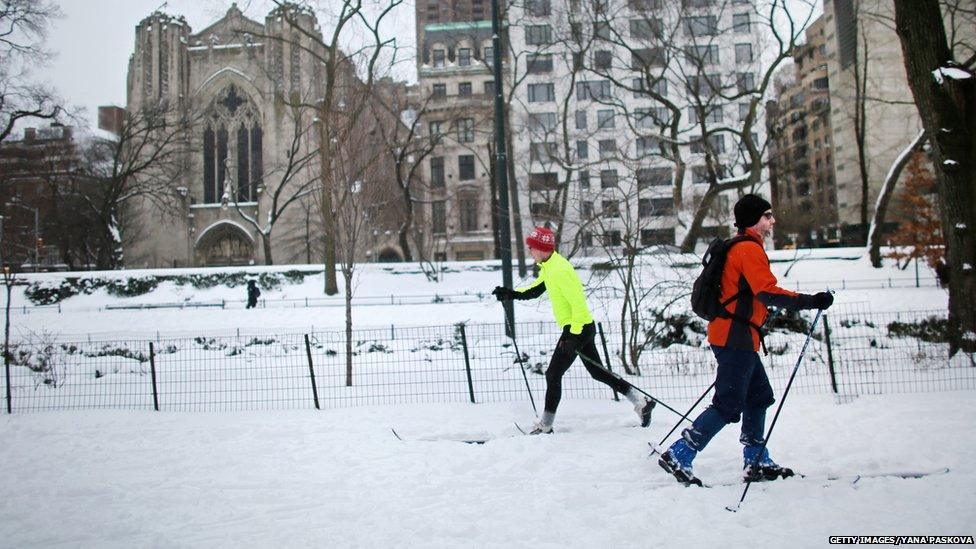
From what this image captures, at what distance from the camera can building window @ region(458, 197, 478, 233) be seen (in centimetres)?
4506

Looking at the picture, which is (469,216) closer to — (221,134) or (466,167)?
(466,167)

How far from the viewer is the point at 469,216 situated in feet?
149

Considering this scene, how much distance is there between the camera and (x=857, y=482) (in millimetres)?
3842

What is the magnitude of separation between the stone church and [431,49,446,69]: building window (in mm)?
12161

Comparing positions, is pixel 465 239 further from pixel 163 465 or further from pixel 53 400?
pixel 163 465

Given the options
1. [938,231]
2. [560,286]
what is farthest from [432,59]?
[560,286]

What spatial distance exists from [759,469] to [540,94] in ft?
146

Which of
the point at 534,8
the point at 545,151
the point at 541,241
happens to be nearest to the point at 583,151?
the point at 545,151

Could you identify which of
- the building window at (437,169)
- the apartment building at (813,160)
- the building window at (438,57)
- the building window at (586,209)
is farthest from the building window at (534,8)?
the apartment building at (813,160)

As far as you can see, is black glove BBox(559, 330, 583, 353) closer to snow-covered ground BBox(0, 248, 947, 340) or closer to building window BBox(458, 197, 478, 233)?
snow-covered ground BBox(0, 248, 947, 340)

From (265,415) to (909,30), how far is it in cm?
1078

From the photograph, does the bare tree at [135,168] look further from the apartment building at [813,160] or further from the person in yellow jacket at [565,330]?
the apartment building at [813,160]

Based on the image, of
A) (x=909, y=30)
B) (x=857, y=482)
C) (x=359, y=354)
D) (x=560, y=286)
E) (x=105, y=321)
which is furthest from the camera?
(x=105, y=321)

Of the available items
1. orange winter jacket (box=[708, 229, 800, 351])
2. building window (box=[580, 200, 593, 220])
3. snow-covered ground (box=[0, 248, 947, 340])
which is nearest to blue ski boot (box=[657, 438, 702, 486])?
orange winter jacket (box=[708, 229, 800, 351])
